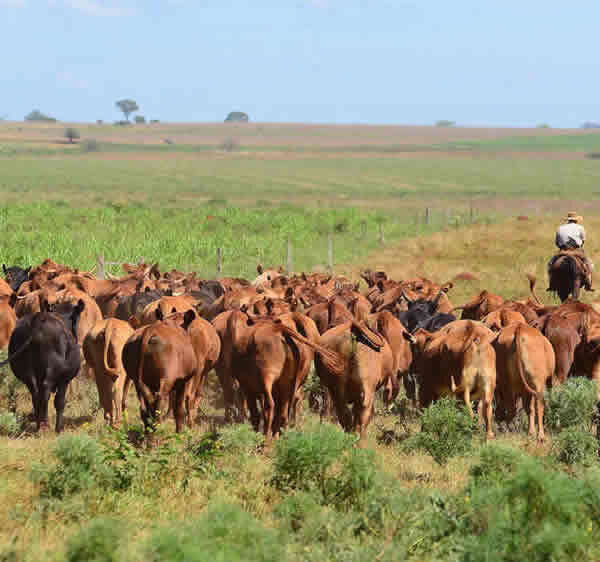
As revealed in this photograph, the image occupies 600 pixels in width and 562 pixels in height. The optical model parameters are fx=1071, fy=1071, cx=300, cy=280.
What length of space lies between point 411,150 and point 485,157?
17.3 metres

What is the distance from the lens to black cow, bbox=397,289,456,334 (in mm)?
15894

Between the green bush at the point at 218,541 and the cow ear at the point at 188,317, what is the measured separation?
5.15 metres

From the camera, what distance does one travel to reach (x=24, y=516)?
8562mm

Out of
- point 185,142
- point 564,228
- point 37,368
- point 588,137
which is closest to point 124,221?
point 564,228

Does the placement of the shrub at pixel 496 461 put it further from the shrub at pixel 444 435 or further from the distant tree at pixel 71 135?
the distant tree at pixel 71 135

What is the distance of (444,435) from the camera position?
438 inches

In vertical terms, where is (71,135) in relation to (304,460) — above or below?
below

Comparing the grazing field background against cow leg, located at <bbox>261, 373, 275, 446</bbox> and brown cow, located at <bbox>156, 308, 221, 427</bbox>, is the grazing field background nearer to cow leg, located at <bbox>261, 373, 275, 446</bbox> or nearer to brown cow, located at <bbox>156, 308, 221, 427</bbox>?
brown cow, located at <bbox>156, 308, 221, 427</bbox>

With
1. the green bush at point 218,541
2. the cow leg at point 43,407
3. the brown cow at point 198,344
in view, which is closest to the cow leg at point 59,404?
the cow leg at point 43,407

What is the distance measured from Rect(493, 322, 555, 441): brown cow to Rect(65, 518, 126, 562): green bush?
684 centimetres

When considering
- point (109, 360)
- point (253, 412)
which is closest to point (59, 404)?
point (109, 360)

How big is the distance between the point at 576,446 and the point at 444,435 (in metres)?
1.33

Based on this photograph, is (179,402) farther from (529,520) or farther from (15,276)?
(15,276)

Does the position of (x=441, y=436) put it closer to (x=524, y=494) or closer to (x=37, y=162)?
(x=524, y=494)
